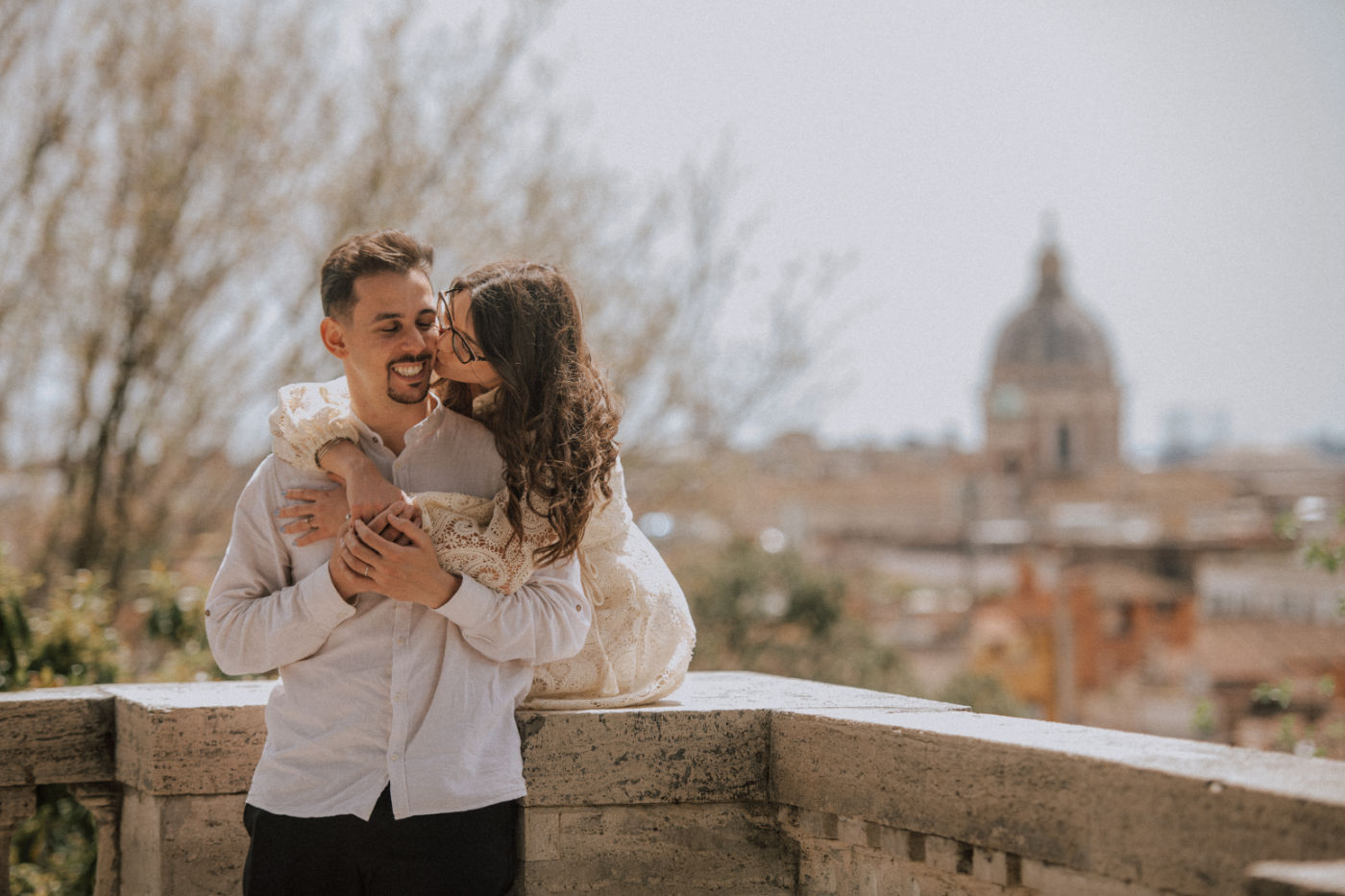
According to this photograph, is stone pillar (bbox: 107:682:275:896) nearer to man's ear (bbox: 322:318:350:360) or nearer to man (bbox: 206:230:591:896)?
man (bbox: 206:230:591:896)

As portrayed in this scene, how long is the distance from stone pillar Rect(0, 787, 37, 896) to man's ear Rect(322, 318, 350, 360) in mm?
1247

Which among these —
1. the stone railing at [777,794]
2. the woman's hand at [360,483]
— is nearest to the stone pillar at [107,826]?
the stone railing at [777,794]

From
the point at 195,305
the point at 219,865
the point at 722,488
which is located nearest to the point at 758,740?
the point at 219,865

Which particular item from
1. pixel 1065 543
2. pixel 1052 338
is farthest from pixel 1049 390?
pixel 1065 543

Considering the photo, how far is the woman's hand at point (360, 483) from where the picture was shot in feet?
6.82

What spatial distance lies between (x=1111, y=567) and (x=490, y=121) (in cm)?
4363

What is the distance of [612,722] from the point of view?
2467 mm

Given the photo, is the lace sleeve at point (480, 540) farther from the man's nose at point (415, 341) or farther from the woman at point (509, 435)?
the man's nose at point (415, 341)

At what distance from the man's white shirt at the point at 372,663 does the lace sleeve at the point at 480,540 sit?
0.04 meters

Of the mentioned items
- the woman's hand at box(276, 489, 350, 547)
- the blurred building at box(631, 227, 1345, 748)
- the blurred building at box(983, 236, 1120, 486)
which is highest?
the blurred building at box(983, 236, 1120, 486)

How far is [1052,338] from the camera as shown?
302ft

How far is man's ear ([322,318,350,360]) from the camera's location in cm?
224

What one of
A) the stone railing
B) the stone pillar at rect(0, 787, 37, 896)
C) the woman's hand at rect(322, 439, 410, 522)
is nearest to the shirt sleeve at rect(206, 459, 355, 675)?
the woman's hand at rect(322, 439, 410, 522)

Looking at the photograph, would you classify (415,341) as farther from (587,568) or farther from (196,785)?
(196,785)
